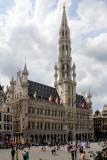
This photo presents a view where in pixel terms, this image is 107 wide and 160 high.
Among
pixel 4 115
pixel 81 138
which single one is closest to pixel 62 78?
pixel 81 138

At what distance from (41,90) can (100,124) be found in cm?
5144

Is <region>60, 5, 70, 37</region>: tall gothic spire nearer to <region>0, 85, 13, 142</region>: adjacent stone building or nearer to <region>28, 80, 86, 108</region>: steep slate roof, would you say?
<region>28, 80, 86, 108</region>: steep slate roof

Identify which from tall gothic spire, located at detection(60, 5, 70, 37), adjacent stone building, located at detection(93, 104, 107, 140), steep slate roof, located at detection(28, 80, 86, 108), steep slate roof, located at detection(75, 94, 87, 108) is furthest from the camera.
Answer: adjacent stone building, located at detection(93, 104, 107, 140)

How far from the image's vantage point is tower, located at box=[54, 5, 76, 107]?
93.9 meters

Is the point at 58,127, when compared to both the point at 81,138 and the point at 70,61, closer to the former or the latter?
the point at 81,138

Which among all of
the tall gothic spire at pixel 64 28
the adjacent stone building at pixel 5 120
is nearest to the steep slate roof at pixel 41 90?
the adjacent stone building at pixel 5 120

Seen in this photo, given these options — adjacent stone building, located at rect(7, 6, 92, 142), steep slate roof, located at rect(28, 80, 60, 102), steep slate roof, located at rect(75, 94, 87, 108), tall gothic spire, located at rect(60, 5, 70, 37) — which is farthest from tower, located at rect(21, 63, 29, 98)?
tall gothic spire, located at rect(60, 5, 70, 37)

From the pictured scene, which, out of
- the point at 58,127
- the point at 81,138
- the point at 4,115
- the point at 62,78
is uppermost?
the point at 62,78

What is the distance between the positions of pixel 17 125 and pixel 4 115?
37.6 ft

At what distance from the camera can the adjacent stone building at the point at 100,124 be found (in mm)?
118244

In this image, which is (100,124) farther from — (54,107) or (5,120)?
(5,120)

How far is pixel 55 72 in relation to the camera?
3989 inches

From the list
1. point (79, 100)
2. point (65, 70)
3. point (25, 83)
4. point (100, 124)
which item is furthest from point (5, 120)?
point (100, 124)

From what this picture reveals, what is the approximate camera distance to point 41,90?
8700 centimetres
